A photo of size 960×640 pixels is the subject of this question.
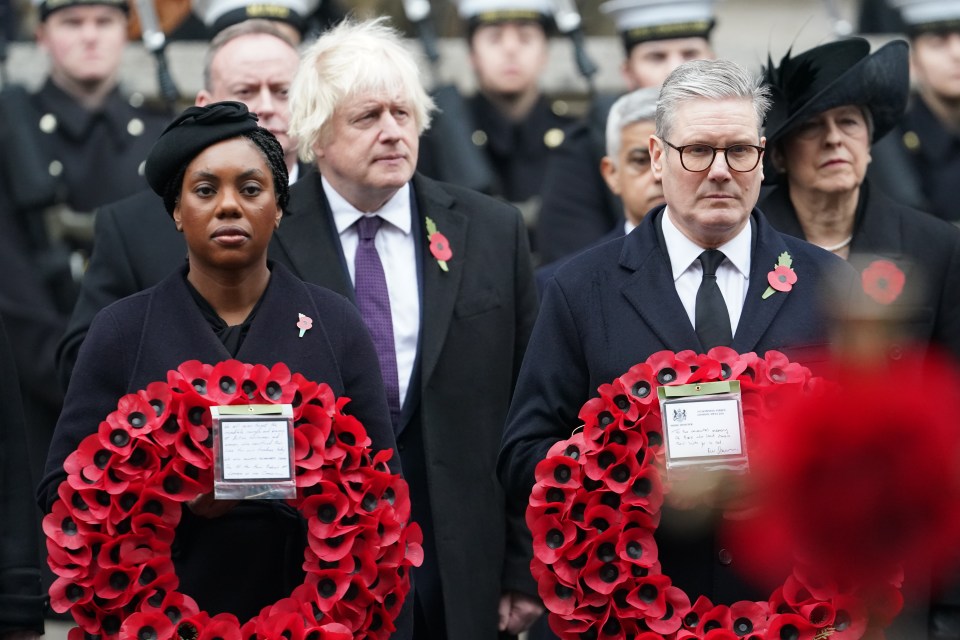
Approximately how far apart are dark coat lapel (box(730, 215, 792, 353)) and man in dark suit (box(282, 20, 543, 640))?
45.3 inches

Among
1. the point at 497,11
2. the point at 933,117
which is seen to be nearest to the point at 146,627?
the point at 497,11

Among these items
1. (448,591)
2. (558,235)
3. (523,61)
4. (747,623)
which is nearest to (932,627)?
(747,623)

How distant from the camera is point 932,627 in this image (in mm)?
5719

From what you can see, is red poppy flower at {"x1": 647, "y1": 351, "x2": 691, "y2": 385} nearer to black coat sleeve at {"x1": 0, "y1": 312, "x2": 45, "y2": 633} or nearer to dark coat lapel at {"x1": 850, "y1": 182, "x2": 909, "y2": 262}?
dark coat lapel at {"x1": 850, "y1": 182, "x2": 909, "y2": 262}

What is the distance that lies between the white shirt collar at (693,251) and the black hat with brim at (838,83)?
3.48 feet

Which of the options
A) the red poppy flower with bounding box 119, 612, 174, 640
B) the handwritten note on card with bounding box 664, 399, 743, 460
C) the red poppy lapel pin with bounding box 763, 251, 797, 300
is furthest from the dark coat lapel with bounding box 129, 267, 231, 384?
the red poppy lapel pin with bounding box 763, 251, 797, 300

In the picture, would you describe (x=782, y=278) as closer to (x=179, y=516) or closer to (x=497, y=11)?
(x=179, y=516)

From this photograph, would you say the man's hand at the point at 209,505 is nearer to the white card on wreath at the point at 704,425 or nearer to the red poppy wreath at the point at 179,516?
the red poppy wreath at the point at 179,516

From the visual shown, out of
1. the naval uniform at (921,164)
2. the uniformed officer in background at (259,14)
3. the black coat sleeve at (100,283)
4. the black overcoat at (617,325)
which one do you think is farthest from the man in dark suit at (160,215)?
the naval uniform at (921,164)

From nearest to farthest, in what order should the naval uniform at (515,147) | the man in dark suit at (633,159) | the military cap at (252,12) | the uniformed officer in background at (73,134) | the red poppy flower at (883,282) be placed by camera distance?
the red poppy flower at (883,282), the man in dark suit at (633,159), the military cap at (252,12), the uniformed officer in background at (73,134), the naval uniform at (515,147)

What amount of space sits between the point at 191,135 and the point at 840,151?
7.28 ft

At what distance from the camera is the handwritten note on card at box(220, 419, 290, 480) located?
484 centimetres

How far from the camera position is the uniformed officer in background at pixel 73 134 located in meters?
8.30

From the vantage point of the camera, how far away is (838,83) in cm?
628
